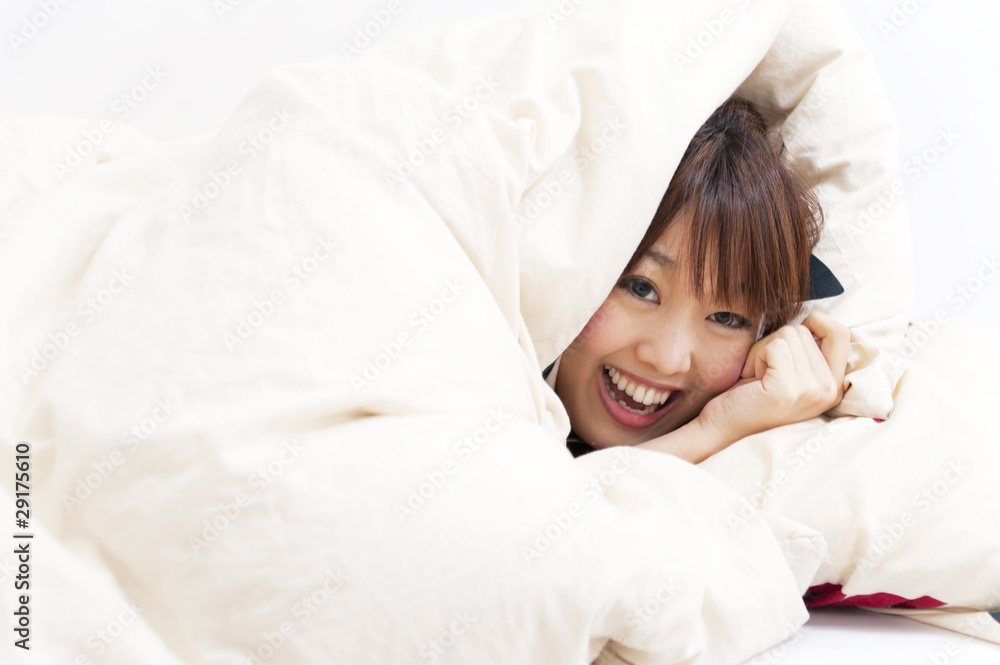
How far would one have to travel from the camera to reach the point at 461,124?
828 millimetres

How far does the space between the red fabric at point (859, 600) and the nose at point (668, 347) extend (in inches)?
11.8

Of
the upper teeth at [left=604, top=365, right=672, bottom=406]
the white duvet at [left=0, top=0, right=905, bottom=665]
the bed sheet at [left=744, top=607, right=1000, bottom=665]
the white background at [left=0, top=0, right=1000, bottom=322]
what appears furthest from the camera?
the white background at [left=0, top=0, right=1000, bottom=322]

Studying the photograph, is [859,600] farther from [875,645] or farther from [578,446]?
[578,446]

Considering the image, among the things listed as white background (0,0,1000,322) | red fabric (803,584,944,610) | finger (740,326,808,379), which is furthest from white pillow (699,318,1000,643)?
white background (0,0,1000,322)

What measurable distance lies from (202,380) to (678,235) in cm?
61

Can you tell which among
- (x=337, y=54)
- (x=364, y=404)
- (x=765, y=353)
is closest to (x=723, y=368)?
(x=765, y=353)

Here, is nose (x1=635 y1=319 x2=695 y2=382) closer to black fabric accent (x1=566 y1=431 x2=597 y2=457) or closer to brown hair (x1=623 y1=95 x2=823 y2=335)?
brown hair (x1=623 y1=95 x2=823 y2=335)

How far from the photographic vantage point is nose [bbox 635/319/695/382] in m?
1.03

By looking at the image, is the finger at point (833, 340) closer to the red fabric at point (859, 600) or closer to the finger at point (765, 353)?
the finger at point (765, 353)

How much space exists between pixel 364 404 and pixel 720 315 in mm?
589

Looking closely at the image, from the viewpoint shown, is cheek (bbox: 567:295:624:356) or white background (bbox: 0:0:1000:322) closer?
cheek (bbox: 567:295:624:356)

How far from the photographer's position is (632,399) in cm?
114

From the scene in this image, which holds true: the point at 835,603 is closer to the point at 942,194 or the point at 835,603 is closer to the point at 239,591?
the point at 239,591

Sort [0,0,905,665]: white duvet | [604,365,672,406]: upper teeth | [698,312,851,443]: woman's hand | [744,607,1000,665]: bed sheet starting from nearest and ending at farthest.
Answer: [0,0,905,665]: white duvet
[744,607,1000,665]: bed sheet
[698,312,851,443]: woman's hand
[604,365,672,406]: upper teeth
